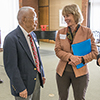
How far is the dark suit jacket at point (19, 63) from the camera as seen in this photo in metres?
1.30

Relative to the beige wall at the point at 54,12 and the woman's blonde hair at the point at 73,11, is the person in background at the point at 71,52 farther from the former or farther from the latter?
the beige wall at the point at 54,12

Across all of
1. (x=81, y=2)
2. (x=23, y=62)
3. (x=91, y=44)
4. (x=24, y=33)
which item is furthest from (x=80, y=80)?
(x=81, y=2)

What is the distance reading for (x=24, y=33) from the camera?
4.77 ft

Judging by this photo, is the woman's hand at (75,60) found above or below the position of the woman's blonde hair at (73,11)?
below

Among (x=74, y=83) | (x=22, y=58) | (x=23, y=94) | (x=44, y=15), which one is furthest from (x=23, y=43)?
(x=44, y=15)

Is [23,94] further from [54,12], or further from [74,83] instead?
[54,12]

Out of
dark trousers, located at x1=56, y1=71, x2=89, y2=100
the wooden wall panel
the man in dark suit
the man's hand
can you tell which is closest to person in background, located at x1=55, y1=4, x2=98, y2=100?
dark trousers, located at x1=56, y1=71, x2=89, y2=100

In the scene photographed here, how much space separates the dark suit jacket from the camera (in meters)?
1.30

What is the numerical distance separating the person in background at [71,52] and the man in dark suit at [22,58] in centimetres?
38

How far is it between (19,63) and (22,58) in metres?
0.06

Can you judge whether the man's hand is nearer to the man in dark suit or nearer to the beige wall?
the man in dark suit

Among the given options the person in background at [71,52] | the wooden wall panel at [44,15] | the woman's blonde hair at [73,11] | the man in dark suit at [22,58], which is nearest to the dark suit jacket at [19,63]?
the man in dark suit at [22,58]

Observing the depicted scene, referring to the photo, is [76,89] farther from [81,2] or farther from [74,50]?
[81,2]

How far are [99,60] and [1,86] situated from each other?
2.51 metres
